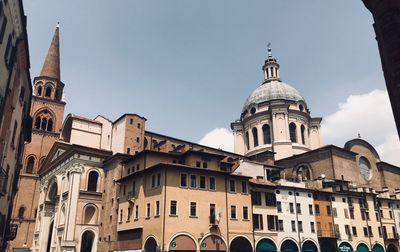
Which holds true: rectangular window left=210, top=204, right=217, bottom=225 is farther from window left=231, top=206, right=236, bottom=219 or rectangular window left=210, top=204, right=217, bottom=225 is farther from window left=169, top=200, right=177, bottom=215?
window left=169, top=200, right=177, bottom=215

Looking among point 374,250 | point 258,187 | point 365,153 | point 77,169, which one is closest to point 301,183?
point 258,187

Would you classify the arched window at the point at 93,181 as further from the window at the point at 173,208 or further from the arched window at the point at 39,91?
the arched window at the point at 39,91

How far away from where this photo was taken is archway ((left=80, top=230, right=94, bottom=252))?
4388 cm

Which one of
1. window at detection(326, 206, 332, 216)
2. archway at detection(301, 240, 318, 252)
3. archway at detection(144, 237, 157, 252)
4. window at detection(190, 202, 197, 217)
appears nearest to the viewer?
archway at detection(144, 237, 157, 252)

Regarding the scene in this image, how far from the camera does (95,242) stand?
42.3m

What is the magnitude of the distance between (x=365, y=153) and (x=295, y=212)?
2711 centimetres

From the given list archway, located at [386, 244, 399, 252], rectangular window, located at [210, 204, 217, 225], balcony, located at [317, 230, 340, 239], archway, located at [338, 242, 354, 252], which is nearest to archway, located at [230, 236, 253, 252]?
rectangular window, located at [210, 204, 217, 225]

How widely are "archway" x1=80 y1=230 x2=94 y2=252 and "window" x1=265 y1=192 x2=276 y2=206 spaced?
2233cm

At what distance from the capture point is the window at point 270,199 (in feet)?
126

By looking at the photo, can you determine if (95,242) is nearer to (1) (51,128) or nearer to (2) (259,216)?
(2) (259,216)

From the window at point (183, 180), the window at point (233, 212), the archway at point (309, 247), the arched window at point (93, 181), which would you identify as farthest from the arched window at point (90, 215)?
the archway at point (309, 247)

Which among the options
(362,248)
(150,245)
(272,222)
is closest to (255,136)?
(362,248)

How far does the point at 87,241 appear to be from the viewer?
45281 millimetres

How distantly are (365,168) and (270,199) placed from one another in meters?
29.1
